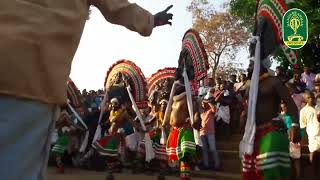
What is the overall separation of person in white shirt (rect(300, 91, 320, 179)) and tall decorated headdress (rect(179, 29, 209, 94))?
7.26 feet

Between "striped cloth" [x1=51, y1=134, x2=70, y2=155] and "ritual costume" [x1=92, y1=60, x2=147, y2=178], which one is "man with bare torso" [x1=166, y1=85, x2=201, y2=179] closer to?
"ritual costume" [x1=92, y1=60, x2=147, y2=178]

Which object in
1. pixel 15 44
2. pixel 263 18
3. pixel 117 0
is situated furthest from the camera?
pixel 263 18

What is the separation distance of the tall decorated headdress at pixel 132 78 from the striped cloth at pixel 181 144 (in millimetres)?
4249

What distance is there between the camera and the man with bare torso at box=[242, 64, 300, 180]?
6.27 meters

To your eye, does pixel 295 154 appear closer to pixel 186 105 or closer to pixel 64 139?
pixel 186 105

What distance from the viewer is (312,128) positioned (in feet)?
29.6

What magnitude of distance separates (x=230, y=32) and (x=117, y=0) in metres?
38.5

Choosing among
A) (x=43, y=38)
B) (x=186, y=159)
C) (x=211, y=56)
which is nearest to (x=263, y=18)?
(x=186, y=159)

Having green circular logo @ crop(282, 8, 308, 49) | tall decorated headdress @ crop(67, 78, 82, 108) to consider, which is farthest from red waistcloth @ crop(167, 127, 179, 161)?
tall decorated headdress @ crop(67, 78, 82, 108)

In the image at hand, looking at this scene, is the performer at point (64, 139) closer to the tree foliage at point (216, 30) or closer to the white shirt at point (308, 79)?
the white shirt at point (308, 79)

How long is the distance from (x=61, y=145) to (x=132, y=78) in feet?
8.72

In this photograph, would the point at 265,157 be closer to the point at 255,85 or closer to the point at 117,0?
the point at 255,85

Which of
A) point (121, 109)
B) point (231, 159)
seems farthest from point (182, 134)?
point (121, 109)

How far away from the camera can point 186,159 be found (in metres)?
9.65
